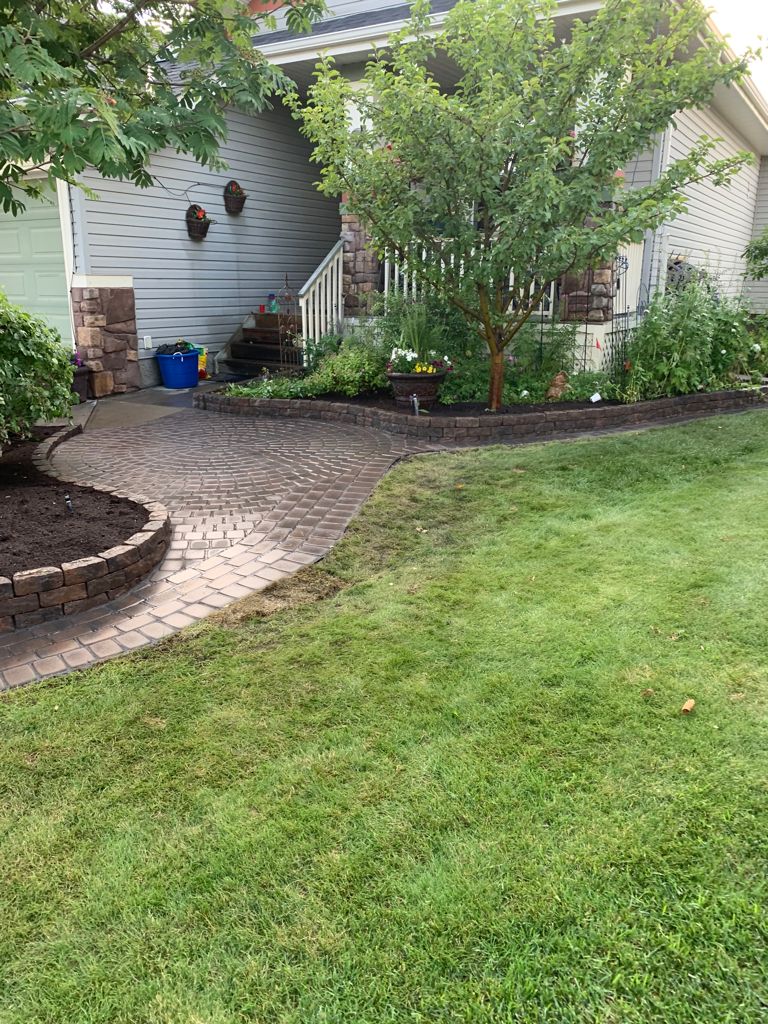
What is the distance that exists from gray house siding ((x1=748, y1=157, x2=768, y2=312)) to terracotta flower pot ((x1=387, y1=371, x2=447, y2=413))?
408 inches

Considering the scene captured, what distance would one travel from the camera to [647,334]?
7.59 metres

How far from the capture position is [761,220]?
15078 millimetres

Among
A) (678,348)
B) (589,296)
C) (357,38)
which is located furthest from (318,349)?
(678,348)

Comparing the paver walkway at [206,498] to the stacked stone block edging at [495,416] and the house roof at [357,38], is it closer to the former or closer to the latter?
the stacked stone block edging at [495,416]

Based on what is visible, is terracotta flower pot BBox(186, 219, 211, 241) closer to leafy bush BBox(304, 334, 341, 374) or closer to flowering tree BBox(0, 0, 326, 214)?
leafy bush BBox(304, 334, 341, 374)

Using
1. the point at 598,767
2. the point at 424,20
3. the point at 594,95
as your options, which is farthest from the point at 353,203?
the point at 598,767

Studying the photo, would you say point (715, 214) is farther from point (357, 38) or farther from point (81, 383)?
point (81, 383)

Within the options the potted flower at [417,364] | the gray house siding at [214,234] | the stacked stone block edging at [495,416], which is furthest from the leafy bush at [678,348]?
the gray house siding at [214,234]

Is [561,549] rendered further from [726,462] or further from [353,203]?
[353,203]

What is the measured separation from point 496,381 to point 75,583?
473cm

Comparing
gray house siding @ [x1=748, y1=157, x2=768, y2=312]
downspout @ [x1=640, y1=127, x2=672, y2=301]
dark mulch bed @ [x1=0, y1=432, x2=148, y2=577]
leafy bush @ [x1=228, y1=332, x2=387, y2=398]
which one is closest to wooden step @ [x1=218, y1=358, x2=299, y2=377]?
leafy bush @ [x1=228, y1=332, x2=387, y2=398]

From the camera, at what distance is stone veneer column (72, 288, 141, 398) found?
28.4ft

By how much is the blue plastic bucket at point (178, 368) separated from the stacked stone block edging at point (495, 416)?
1396 mm

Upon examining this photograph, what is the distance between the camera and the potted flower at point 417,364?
7215 mm
